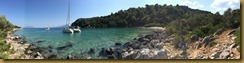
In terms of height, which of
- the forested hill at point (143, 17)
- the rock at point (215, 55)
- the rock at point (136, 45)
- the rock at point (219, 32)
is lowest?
the rock at point (215, 55)

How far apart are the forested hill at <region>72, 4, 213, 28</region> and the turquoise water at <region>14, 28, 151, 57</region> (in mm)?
96

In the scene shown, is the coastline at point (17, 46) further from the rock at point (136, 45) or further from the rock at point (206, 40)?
the rock at point (206, 40)

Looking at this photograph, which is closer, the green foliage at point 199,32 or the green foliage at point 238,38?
the green foliage at point 238,38

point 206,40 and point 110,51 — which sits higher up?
point 206,40

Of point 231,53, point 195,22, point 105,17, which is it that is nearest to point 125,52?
point 105,17

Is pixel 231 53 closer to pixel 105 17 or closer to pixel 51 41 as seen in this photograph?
pixel 105 17

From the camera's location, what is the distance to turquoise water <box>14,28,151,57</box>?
17.0 ft

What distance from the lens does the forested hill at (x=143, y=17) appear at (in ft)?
16.3

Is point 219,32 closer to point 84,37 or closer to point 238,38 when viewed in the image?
point 238,38

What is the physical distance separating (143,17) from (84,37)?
82 cm

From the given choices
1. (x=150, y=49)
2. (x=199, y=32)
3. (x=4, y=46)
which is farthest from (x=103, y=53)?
(x=4, y=46)

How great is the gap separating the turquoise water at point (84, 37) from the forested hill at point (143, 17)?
0.10 meters

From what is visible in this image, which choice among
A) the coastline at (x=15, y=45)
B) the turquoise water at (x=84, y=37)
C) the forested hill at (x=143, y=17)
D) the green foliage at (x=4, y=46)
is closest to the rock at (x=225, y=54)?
the forested hill at (x=143, y=17)

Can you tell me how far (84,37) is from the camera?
17.2 ft
